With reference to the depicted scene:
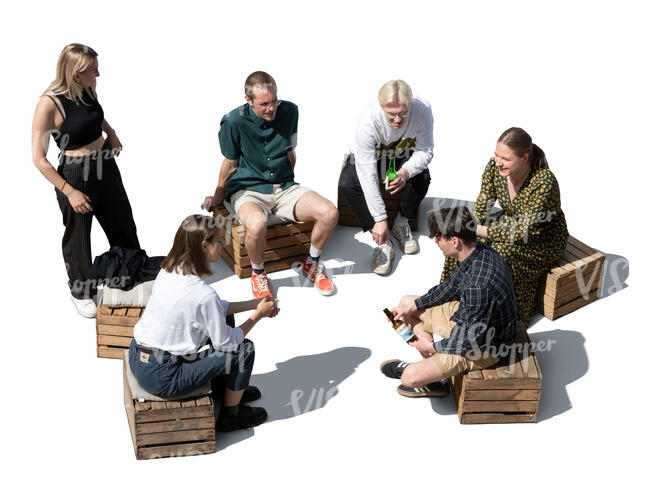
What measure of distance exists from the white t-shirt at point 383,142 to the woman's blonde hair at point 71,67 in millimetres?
2202

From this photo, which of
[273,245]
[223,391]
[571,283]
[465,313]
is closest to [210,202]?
[273,245]

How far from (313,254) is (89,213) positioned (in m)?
1.76

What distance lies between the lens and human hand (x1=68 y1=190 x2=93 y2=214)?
673cm

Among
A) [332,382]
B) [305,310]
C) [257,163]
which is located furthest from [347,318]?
[257,163]

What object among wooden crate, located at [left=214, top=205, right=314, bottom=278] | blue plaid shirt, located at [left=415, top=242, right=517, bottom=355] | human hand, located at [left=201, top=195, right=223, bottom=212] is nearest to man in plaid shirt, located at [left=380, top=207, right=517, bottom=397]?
blue plaid shirt, located at [left=415, top=242, right=517, bottom=355]

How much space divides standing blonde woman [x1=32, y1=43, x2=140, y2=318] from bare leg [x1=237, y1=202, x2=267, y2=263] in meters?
0.91

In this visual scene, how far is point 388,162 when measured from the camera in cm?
787

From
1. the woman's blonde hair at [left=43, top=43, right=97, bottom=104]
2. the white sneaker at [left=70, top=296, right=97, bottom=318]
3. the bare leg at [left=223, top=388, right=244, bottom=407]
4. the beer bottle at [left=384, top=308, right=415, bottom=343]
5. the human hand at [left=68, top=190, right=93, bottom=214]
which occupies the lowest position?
the bare leg at [left=223, top=388, right=244, bottom=407]

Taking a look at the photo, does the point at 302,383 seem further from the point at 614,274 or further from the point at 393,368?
the point at 614,274

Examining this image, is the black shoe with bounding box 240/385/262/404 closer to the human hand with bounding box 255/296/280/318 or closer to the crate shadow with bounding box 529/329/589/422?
the human hand with bounding box 255/296/280/318

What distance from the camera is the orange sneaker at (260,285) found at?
7.37 m

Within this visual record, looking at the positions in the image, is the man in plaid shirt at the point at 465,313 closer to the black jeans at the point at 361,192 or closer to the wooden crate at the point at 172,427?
the wooden crate at the point at 172,427

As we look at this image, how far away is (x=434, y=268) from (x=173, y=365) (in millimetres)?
2873

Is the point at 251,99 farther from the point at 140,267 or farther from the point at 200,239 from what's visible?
the point at 200,239
